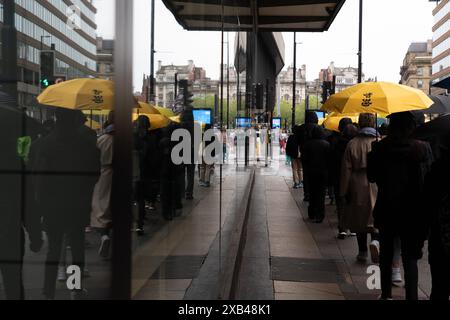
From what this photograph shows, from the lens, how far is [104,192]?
1900 mm

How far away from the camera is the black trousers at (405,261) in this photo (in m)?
4.91

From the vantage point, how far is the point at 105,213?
1.89 metres

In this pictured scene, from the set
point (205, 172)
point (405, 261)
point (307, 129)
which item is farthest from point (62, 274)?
point (307, 129)

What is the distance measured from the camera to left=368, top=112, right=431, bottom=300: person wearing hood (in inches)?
195

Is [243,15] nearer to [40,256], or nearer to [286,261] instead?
[286,261]

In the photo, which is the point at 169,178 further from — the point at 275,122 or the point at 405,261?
the point at 275,122

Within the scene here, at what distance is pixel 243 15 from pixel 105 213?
36.2 feet

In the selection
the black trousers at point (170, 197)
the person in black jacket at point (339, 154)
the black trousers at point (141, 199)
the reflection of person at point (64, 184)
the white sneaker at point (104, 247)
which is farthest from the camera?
the person in black jacket at point (339, 154)

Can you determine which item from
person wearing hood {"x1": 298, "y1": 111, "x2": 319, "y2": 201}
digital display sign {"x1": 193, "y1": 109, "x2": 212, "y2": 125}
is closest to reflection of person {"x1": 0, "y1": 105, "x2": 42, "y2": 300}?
digital display sign {"x1": 193, "y1": 109, "x2": 212, "y2": 125}

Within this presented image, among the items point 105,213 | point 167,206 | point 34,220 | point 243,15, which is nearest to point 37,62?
point 34,220

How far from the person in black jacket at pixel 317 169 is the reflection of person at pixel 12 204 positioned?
7.64 m

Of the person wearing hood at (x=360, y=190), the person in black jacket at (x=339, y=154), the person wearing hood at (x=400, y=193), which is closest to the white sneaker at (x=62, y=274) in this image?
the person wearing hood at (x=400, y=193)

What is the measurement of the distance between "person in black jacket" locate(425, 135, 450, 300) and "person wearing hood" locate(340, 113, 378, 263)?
2743mm

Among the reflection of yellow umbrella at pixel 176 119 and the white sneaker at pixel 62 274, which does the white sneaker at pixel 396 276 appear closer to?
the reflection of yellow umbrella at pixel 176 119
